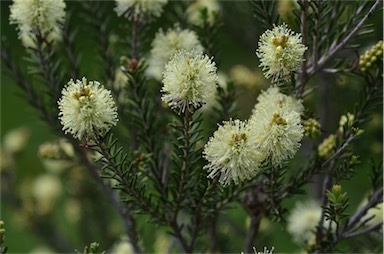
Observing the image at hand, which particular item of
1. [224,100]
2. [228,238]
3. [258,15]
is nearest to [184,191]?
[224,100]

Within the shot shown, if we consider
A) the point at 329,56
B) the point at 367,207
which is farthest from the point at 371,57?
the point at 367,207

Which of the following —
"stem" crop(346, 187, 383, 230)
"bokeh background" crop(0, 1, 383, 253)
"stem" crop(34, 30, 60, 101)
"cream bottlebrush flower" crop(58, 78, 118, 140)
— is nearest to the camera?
"cream bottlebrush flower" crop(58, 78, 118, 140)

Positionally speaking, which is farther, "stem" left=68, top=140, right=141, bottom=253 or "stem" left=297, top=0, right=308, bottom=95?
"stem" left=68, top=140, right=141, bottom=253

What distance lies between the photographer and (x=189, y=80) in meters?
0.95

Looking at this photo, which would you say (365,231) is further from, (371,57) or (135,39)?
(135,39)

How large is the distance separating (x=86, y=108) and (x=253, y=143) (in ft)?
0.88

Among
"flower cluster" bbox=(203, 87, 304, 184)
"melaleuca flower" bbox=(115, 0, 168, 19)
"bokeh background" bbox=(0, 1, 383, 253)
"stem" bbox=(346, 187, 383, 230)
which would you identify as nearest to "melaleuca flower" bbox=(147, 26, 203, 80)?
"melaleuca flower" bbox=(115, 0, 168, 19)

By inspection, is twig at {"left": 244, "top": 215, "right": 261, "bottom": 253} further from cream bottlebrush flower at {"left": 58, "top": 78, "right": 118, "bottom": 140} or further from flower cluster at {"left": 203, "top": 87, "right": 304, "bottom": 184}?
cream bottlebrush flower at {"left": 58, "top": 78, "right": 118, "bottom": 140}

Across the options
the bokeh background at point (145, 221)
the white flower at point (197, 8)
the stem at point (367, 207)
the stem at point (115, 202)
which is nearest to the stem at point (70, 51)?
the bokeh background at point (145, 221)

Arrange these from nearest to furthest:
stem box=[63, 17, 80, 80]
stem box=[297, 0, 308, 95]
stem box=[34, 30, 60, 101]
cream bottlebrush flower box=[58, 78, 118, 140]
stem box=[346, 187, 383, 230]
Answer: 1. cream bottlebrush flower box=[58, 78, 118, 140]
2. stem box=[297, 0, 308, 95]
3. stem box=[346, 187, 383, 230]
4. stem box=[34, 30, 60, 101]
5. stem box=[63, 17, 80, 80]

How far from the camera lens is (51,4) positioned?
115 cm

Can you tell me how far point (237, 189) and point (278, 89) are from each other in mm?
205

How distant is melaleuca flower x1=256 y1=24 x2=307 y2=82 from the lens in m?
0.96

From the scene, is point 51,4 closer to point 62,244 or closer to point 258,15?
point 258,15
